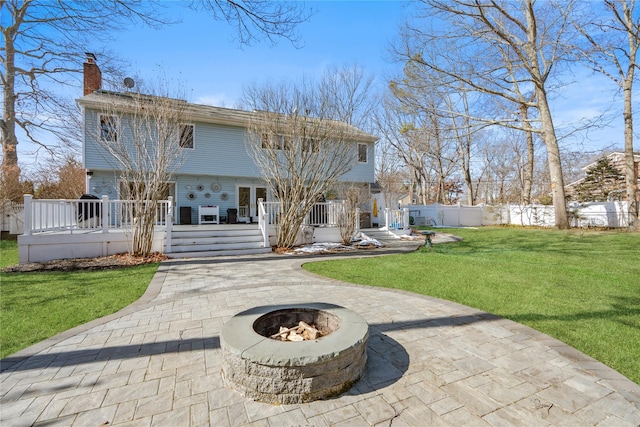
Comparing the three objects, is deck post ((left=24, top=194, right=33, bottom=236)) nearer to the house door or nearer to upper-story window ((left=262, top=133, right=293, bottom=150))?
upper-story window ((left=262, top=133, right=293, bottom=150))

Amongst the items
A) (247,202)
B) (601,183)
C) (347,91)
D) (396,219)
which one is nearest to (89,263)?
(247,202)

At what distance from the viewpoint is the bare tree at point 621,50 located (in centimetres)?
1257

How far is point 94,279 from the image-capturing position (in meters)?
5.48

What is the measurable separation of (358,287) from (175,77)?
7.73 metres

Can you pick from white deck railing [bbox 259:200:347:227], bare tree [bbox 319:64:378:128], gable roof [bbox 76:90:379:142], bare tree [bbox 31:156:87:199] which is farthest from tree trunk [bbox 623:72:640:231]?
bare tree [bbox 31:156:87:199]

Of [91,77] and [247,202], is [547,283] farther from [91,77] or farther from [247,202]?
[91,77]

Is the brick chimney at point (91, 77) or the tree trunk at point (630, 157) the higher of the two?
the brick chimney at point (91, 77)

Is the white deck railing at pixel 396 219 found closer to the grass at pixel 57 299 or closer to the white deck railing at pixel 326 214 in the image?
the white deck railing at pixel 326 214

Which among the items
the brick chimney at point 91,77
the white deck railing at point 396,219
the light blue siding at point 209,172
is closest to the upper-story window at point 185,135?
the light blue siding at point 209,172

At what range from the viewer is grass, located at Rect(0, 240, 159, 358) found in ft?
10.5

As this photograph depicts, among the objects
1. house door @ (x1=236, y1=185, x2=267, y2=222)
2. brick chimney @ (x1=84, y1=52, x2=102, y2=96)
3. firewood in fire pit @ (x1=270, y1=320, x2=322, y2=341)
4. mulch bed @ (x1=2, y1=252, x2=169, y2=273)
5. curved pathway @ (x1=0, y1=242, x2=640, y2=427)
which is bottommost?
curved pathway @ (x1=0, y1=242, x2=640, y2=427)

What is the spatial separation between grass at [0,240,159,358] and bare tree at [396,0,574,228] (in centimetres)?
1353

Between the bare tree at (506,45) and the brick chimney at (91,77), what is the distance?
13.4 m

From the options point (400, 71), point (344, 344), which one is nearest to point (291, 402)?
point (344, 344)
